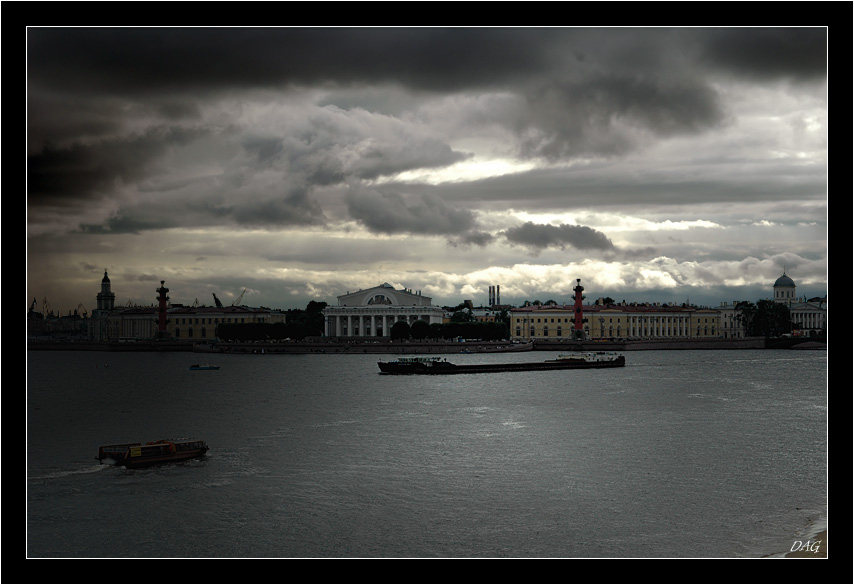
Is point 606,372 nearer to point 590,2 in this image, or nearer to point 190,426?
point 190,426

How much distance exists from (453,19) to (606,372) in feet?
83.3

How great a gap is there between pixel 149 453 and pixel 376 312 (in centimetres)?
4440

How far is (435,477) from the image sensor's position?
29.6 ft

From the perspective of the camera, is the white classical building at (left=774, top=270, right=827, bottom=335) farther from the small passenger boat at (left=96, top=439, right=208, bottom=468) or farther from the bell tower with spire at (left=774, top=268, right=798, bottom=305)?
the small passenger boat at (left=96, top=439, right=208, bottom=468)

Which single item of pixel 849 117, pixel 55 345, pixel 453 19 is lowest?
pixel 55 345

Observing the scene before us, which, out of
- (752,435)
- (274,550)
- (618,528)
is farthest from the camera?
(752,435)

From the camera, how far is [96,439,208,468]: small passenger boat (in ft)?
32.3

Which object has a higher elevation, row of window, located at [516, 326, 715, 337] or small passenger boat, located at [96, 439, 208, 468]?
small passenger boat, located at [96, 439, 208, 468]

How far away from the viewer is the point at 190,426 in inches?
535

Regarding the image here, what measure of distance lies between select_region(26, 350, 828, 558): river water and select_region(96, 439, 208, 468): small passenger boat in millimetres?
184

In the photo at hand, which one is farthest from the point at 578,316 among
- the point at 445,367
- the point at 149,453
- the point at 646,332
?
the point at 149,453

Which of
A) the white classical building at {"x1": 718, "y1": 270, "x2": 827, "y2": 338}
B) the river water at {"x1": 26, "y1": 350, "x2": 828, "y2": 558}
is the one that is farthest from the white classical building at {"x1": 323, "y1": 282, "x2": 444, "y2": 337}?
the river water at {"x1": 26, "y1": 350, "x2": 828, "y2": 558}

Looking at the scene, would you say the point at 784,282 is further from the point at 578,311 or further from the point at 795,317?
the point at 578,311

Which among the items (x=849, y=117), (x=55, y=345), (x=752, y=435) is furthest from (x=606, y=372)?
(x=55, y=345)
